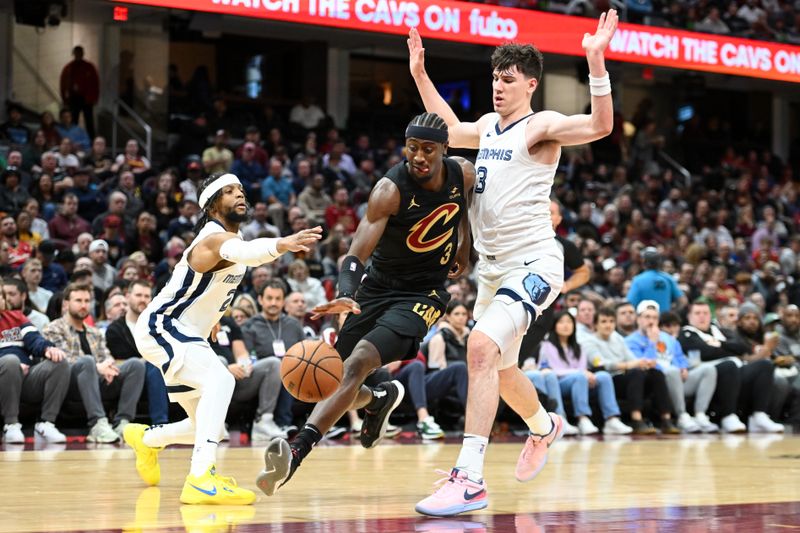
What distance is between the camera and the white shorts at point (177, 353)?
6.12 metres

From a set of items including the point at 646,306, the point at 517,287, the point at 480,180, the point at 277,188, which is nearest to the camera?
the point at 517,287

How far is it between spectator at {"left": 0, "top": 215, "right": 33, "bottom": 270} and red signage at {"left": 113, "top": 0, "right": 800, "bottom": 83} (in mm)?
3346

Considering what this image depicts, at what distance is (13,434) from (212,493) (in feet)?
14.5

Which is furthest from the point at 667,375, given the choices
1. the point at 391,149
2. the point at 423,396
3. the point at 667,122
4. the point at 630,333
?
the point at 667,122

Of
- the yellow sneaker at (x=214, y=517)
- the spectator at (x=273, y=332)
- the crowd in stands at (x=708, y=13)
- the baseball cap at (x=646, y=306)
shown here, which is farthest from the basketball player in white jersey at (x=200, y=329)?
the crowd in stands at (x=708, y=13)

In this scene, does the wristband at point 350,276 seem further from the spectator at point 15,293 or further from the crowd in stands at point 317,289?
the spectator at point 15,293

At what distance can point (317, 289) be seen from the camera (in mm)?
12977

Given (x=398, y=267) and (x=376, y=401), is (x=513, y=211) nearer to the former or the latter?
(x=398, y=267)

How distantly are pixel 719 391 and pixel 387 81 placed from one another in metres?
12.5

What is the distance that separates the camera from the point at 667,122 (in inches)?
1030

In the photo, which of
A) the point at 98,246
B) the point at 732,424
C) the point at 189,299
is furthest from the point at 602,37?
the point at 98,246

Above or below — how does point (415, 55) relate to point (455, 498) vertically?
above

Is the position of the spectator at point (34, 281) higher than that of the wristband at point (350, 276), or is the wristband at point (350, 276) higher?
the wristband at point (350, 276)

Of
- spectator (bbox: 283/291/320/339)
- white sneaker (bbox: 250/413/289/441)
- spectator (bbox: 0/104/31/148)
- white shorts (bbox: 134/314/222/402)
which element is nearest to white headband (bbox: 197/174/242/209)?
white shorts (bbox: 134/314/222/402)
